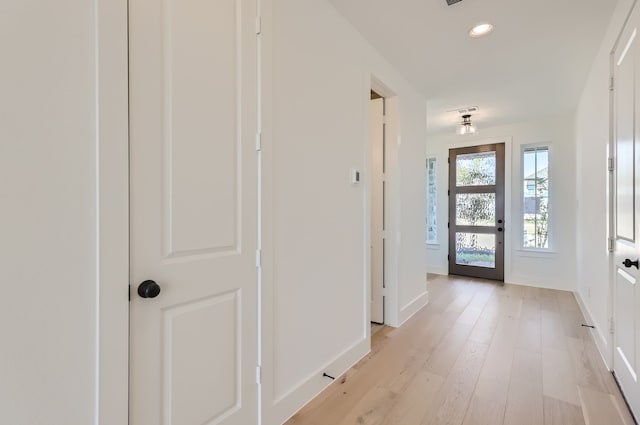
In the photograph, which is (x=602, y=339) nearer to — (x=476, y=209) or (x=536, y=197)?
(x=536, y=197)

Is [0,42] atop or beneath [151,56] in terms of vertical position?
beneath

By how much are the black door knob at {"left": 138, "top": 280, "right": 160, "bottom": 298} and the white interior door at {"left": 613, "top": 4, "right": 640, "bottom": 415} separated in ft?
7.85

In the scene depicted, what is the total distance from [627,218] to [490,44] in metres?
1.69

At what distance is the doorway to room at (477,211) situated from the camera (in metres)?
5.05

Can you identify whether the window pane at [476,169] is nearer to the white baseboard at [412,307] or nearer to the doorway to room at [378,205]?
the white baseboard at [412,307]

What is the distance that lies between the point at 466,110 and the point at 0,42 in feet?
15.2

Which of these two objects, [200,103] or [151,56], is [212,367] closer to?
[200,103]

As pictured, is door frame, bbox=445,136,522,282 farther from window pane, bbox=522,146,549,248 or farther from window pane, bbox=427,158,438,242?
window pane, bbox=427,158,438,242

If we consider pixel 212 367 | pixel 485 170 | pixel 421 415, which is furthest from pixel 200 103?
pixel 485 170

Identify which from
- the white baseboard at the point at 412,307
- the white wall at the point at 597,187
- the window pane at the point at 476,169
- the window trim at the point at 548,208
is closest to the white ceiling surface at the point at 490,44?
the white wall at the point at 597,187

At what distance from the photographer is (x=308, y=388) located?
1.90 m

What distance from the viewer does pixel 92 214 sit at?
0.99 m

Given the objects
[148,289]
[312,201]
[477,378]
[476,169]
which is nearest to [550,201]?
[476,169]

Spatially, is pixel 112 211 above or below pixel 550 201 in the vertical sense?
below
